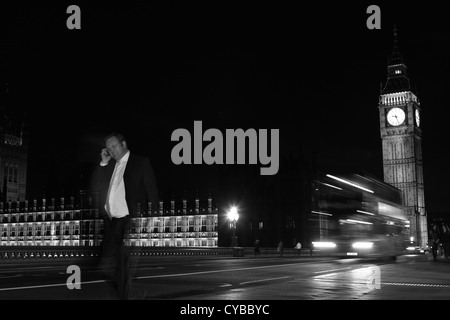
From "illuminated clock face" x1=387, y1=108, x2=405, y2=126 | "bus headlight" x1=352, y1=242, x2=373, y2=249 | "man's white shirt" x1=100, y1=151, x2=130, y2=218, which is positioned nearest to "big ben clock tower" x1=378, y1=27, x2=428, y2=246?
"illuminated clock face" x1=387, y1=108, x2=405, y2=126

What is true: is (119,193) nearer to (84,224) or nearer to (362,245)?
(362,245)

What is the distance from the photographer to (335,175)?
2698 cm

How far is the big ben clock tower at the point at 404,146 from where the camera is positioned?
13262 cm

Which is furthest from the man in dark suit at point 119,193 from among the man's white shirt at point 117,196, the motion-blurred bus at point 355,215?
the motion-blurred bus at point 355,215

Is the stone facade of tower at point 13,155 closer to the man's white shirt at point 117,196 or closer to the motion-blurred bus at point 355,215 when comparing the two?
the motion-blurred bus at point 355,215

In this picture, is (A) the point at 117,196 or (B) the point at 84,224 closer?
(A) the point at 117,196

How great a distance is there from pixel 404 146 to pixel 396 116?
309 inches

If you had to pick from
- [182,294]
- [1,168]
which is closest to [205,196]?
[1,168]

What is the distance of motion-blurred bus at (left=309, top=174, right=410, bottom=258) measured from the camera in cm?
2689

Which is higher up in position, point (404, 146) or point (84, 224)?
point (404, 146)

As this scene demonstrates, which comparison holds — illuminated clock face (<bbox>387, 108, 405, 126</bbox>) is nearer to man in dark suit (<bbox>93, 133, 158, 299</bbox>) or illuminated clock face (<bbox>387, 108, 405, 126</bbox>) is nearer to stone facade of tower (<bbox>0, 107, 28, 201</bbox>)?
stone facade of tower (<bbox>0, 107, 28, 201</bbox>)

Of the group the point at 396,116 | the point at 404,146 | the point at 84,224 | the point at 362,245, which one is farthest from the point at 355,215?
the point at 396,116

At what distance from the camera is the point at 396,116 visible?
451 ft
